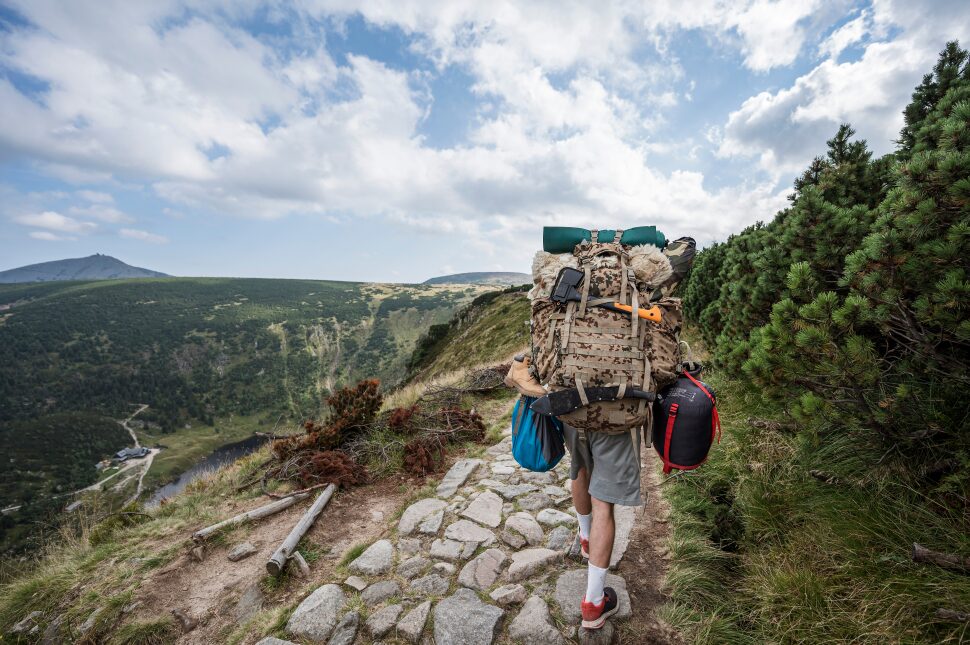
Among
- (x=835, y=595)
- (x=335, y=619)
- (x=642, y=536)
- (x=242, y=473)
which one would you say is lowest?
(x=242, y=473)

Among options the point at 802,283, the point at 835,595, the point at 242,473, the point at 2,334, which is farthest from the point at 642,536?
the point at 2,334

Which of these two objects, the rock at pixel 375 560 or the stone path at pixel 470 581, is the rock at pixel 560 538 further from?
the rock at pixel 375 560

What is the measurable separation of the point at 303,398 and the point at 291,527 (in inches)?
5365

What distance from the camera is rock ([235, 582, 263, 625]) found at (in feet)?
11.1

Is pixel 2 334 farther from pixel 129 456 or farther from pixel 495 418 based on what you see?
pixel 495 418

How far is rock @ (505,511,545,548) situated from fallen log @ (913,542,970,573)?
261 centimetres

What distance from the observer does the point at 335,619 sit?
303cm

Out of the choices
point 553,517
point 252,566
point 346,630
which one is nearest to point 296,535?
point 252,566

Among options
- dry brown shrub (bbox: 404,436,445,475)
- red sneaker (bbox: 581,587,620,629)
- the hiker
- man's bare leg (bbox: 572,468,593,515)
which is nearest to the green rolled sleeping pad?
the hiker

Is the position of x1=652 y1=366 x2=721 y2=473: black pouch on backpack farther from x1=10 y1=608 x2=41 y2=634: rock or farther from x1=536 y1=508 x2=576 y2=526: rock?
x1=10 y1=608 x2=41 y2=634: rock

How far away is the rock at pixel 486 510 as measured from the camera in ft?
13.8

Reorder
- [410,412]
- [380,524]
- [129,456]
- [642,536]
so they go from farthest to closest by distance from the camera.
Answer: [129,456] → [410,412] → [380,524] → [642,536]

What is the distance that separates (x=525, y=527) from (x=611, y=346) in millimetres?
2538

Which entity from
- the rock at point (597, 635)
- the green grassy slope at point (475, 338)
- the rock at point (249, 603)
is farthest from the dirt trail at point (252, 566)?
the green grassy slope at point (475, 338)
